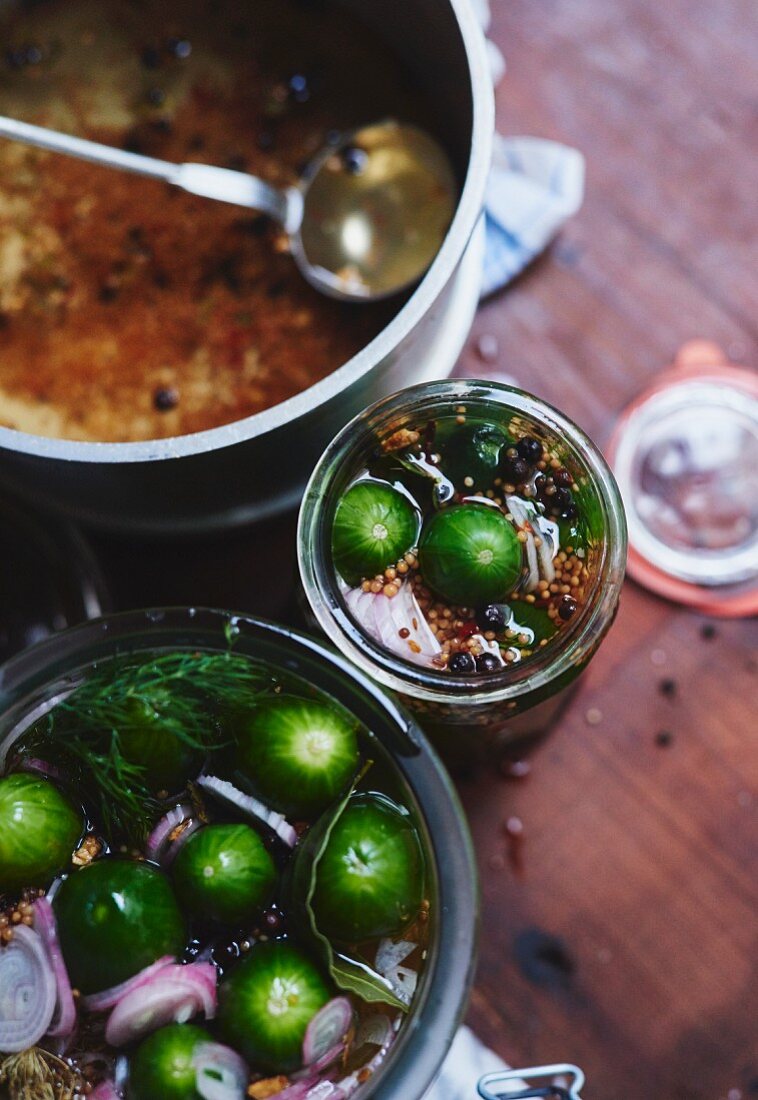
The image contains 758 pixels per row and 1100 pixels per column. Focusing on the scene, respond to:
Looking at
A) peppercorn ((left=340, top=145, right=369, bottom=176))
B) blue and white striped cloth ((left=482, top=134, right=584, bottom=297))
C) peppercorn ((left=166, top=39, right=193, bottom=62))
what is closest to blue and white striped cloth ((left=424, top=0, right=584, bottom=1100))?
blue and white striped cloth ((left=482, top=134, right=584, bottom=297))

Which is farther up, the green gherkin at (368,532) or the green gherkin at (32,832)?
the green gherkin at (368,532)

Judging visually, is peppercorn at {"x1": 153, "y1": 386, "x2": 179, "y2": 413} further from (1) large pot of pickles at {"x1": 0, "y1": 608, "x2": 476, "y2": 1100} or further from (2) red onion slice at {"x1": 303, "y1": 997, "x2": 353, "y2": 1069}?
(2) red onion slice at {"x1": 303, "y1": 997, "x2": 353, "y2": 1069}

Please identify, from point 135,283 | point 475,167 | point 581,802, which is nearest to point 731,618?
point 581,802

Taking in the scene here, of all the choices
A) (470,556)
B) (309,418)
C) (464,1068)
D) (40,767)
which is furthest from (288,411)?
(464,1068)

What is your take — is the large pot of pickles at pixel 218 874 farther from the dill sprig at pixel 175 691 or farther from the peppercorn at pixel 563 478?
the peppercorn at pixel 563 478

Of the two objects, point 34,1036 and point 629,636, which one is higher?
point 629,636

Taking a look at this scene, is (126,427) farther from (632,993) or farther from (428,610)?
(632,993)

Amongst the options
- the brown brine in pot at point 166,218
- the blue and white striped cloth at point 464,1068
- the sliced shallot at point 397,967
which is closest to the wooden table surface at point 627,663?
the blue and white striped cloth at point 464,1068
